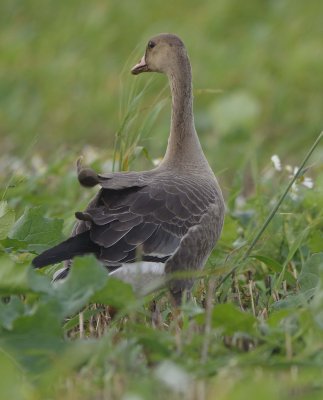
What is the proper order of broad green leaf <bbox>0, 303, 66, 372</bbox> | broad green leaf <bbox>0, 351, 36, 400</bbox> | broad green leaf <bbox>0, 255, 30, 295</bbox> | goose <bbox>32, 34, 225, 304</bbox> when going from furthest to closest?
goose <bbox>32, 34, 225, 304</bbox>
broad green leaf <bbox>0, 255, 30, 295</bbox>
broad green leaf <bbox>0, 303, 66, 372</bbox>
broad green leaf <bbox>0, 351, 36, 400</bbox>

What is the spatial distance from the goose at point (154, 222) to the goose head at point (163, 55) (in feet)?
1.45

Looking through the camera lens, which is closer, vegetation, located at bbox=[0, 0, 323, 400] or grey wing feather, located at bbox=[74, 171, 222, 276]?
vegetation, located at bbox=[0, 0, 323, 400]

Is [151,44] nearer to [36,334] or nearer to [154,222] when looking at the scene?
[154,222]

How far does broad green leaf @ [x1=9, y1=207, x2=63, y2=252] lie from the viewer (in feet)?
15.3

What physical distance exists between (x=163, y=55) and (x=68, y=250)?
1.65 m

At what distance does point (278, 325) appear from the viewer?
11.9ft

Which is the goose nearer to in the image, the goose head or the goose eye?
the goose head

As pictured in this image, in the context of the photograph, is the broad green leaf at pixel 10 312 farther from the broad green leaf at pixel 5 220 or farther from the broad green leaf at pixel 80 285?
the broad green leaf at pixel 5 220

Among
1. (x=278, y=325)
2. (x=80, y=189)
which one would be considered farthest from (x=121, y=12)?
(x=278, y=325)

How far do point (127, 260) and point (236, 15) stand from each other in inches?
346

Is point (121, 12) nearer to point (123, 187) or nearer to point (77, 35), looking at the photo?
point (77, 35)

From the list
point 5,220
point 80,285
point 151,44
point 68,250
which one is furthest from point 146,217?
point 151,44

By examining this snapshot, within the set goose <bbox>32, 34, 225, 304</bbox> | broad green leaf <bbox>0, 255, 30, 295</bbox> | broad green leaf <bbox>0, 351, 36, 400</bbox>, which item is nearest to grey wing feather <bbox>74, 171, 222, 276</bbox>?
goose <bbox>32, 34, 225, 304</bbox>

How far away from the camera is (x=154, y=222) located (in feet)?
15.3
